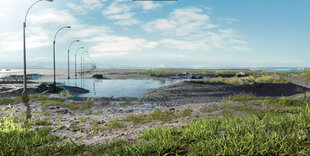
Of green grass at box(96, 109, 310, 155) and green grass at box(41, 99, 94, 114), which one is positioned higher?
green grass at box(96, 109, 310, 155)

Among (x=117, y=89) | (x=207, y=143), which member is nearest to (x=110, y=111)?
(x=207, y=143)

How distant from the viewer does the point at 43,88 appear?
24.0 meters

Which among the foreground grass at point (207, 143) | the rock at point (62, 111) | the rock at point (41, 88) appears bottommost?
the rock at point (62, 111)

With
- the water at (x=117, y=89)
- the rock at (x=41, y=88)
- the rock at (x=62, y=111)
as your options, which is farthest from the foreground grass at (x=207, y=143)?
the rock at (x=41, y=88)

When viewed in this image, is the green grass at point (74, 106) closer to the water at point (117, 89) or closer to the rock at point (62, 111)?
the rock at point (62, 111)

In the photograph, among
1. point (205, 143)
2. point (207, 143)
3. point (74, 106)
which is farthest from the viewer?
point (74, 106)

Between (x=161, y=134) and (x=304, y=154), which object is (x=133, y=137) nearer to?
(x=161, y=134)

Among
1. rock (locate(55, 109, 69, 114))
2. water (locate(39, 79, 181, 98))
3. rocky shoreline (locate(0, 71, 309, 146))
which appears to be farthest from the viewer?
water (locate(39, 79, 181, 98))

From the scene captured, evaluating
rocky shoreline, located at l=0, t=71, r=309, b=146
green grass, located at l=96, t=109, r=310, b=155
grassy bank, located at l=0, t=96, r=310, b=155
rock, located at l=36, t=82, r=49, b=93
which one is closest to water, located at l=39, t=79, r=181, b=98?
rocky shoreline, located at l=0, t=71, r=309, b=146

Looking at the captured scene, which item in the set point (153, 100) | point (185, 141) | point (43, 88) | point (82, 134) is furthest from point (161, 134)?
point (43, 88)

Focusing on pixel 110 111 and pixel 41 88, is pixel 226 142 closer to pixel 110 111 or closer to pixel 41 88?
pixel 110 111

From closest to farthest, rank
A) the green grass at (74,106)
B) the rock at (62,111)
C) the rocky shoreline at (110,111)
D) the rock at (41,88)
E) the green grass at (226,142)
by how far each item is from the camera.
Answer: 1. the green grass at (226,142)
2. the rocky shoreline at (110,111)
3. the rock at (62,111)
4. the green grass at (74,106)
5. the rock at (41,88)

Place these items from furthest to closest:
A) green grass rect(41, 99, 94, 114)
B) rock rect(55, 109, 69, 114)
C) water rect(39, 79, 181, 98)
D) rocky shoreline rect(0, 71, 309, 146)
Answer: water rect(39, 79, 181, 98) < green grass rect(41, 99, 94, 114) < rock rect(55, 109, 69, 114) < rocky shoreline rect(0, 71, 309, 146)

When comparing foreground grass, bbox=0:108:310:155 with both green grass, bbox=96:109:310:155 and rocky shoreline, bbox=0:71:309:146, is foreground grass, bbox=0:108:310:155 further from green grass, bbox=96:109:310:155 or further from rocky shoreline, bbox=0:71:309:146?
rocky shoreline, bbox=0:71:309:146
